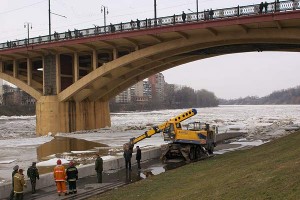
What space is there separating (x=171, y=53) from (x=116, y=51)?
5109 mm

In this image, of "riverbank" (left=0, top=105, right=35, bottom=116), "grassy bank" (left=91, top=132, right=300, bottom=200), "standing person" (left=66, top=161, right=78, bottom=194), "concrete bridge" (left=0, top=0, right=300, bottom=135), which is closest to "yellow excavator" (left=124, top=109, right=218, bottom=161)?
"grassy bank" (left=91, top=132, right=300, bottom=200)

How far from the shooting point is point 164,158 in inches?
766

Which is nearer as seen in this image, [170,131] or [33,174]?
[33,174]

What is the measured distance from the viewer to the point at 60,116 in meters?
39.3

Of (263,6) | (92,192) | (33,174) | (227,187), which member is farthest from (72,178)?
(263,6)

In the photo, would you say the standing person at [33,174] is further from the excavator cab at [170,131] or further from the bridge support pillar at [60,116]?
the bridge support pillar at [60,116]

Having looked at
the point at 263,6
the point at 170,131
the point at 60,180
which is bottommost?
the point at 60,180

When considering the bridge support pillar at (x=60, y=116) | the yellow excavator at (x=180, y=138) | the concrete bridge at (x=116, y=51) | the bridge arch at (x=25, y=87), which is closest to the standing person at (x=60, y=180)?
the yellow excavator at (x=180, y=138)

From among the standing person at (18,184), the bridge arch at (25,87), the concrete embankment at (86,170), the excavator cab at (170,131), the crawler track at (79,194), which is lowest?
the crawler track at (79,194)

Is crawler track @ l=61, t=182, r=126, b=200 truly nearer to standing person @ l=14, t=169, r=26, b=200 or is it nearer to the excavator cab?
standing person @ l=14, t=169, r=26, b=200

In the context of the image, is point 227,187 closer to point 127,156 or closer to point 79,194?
point 79,194

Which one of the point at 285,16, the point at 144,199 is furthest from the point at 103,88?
the point at 144,199

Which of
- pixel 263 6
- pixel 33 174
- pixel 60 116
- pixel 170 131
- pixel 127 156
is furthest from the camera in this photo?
pixel 60 116

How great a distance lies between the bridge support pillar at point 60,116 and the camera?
3878 cm
